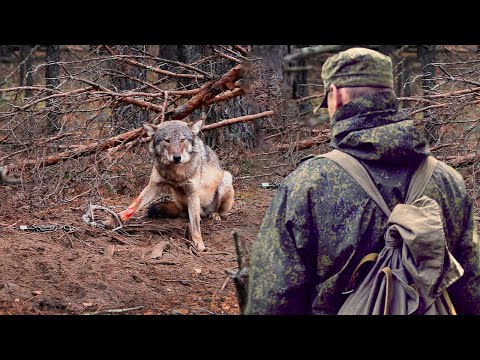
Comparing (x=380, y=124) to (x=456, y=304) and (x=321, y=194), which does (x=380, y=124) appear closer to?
(x=321, y=194)

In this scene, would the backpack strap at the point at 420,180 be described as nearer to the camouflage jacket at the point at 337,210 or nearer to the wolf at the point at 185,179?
the camouflage jacket at the point at 337,210

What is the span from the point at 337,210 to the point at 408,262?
0.37 metres

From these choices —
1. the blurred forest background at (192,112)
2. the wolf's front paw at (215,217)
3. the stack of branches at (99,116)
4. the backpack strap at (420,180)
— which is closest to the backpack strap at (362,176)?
the backpack strap at (420,180)

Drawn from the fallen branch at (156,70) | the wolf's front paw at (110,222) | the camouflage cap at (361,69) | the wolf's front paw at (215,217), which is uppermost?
the fallen branch at (156,70)

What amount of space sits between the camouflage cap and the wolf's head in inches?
190

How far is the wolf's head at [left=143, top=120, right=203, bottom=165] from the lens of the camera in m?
7.82

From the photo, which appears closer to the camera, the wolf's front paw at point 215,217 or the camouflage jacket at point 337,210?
the camouflage jacket at point 337,210

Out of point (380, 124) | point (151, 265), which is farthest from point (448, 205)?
point (151, 265)

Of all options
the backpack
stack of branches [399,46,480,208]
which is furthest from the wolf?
the backpack

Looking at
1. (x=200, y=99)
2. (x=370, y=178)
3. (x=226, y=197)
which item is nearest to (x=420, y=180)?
(x=370, y=178)

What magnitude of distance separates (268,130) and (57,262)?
11.1ft

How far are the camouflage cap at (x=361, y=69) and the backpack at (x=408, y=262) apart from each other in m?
0.33

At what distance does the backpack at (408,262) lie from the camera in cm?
282

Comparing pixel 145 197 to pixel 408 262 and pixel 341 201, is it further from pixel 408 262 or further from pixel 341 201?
pixel 408 262
